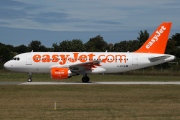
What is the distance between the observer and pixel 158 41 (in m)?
44.4

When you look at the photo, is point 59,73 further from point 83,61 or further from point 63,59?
point 83,61

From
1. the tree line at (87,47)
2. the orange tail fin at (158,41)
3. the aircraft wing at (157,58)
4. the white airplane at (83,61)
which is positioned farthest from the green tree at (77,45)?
the aircraft wing at (157,58)

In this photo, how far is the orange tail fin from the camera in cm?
4416

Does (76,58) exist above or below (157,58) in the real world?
above

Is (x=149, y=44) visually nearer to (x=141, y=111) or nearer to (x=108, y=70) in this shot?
(x=108, y=70)

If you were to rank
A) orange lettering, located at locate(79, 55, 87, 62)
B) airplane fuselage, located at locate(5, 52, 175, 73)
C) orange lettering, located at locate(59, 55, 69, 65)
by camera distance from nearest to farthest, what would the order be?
airplane fuselage, located at locate(5, 52, 175, 73)
orange lettering, located at locate(59, 55, 69, 65)
orange lettering, located at locate(79, 55, 87, 62)

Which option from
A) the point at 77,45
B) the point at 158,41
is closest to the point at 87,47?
the point at 77,45

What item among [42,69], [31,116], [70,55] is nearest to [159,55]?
[70,55]

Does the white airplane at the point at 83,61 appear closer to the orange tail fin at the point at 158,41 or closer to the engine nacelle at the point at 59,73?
the orange tail fin at the point at 158,41

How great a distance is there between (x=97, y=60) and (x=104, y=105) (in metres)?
21.0

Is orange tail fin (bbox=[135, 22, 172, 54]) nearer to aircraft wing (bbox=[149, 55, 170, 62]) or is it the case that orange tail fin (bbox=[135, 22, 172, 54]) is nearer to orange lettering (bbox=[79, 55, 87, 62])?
aircraft wing (bbox=[149, 55, 170, 62])

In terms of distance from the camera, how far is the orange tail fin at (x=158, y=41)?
44156 millimetres

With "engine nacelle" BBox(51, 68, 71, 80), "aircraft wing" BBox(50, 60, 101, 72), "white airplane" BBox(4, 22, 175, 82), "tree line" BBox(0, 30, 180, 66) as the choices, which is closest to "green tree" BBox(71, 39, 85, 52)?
"tree line" BBox(0, 30, 180, 66)

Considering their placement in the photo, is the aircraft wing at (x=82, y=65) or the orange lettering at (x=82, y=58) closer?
the aircraft wing at (x=82, y=65)
